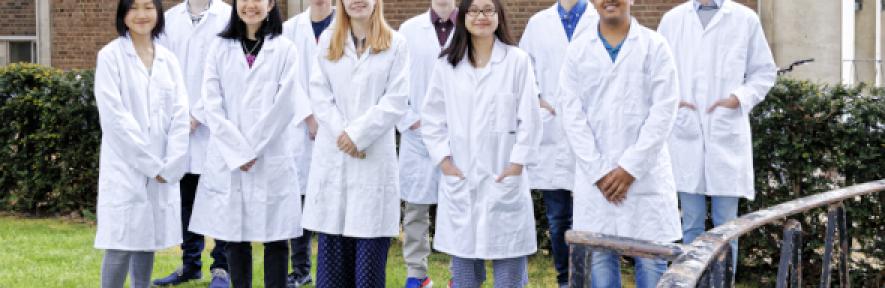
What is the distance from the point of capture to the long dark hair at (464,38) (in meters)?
5.50

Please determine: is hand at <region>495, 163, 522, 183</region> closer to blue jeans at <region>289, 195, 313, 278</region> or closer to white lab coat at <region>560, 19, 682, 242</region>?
white lab coat at <region>560, 19, 682, 242</region>

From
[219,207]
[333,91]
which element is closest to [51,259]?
[219,207]

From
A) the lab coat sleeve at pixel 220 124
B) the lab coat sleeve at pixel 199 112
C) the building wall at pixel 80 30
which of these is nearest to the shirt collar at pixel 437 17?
the lab coat sleeve at pixel 220 124

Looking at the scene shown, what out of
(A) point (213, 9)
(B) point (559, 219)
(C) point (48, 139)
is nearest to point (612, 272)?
(B) point (559, 219)

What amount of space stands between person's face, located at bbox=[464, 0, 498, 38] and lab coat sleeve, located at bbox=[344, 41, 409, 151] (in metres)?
0.41

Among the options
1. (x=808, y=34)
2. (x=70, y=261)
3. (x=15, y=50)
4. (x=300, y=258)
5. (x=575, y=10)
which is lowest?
(x=70, y=261)

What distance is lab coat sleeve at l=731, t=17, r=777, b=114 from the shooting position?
600cm

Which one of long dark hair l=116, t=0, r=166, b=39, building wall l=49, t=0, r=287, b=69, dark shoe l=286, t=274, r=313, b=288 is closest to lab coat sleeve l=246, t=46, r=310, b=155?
long dark hair l=116, t=0, r=166, b=39

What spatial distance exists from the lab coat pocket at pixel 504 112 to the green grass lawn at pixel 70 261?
2094 millimetres

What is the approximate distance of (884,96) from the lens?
6809mm

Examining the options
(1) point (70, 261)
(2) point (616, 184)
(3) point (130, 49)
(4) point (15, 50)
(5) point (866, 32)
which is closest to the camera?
(2) point (616, 184)

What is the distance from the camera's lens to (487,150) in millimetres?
5371

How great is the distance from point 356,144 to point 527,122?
2.67 feet

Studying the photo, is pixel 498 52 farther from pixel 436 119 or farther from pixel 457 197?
pixel 457 197
